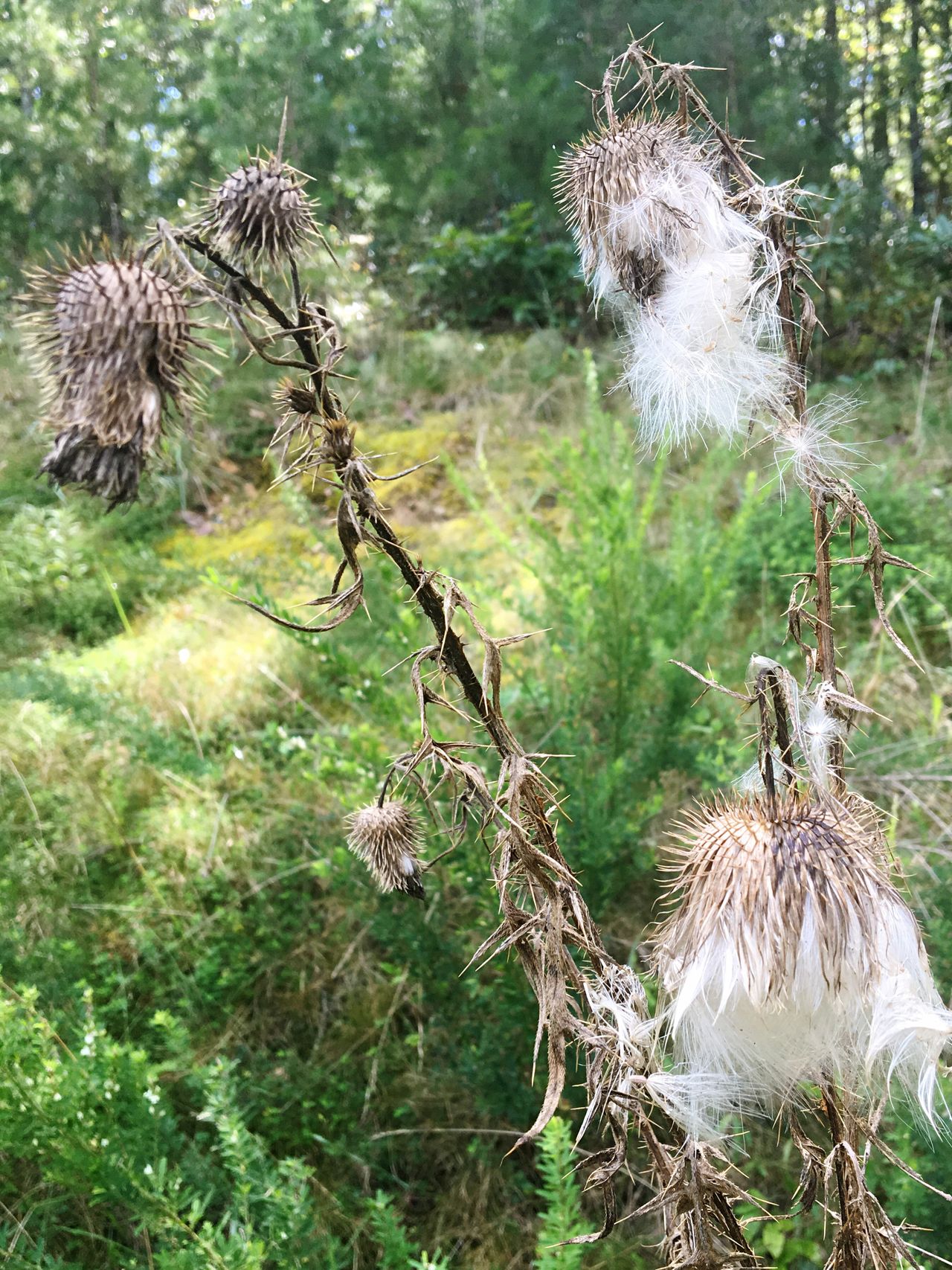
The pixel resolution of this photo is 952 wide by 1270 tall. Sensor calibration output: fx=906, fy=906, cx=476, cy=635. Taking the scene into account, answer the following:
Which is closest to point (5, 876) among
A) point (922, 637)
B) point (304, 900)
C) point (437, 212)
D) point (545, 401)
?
point (304, 900)

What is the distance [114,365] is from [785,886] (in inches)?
25.9

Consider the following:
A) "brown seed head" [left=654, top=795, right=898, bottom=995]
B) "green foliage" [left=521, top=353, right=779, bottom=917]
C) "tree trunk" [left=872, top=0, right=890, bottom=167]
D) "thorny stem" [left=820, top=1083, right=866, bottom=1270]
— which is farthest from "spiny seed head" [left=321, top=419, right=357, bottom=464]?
"tree trunk" [left=872, top=0, right=890, bottom=167]

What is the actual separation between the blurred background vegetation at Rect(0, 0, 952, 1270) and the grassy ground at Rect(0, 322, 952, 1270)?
0.5 inches

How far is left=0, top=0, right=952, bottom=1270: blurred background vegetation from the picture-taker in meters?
1.56

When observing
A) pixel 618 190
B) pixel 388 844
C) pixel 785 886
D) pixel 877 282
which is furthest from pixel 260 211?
pixel 877 282

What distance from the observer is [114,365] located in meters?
0.74

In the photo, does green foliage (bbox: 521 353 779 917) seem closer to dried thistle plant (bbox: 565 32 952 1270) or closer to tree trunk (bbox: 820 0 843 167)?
dried thistle plant (bbox: 565 32 952 1270)

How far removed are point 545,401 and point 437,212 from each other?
1.81 metres

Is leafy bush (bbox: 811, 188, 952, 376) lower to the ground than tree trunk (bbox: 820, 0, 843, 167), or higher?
lower

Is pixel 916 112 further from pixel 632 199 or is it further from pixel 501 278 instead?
pixel 632 199

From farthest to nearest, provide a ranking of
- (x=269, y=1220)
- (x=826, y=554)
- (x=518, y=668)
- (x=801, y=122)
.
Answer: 1. (x=801, y=122)
2. (x=518, y=668)
3. (x=269, y=1220)
4. (x=826, y=554)

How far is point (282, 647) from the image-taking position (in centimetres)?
301

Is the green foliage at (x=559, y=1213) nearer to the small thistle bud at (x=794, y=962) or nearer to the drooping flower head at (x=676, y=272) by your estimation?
the small thistle bud at (x=794, y=962)

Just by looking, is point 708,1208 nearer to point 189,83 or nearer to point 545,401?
point 545,401
